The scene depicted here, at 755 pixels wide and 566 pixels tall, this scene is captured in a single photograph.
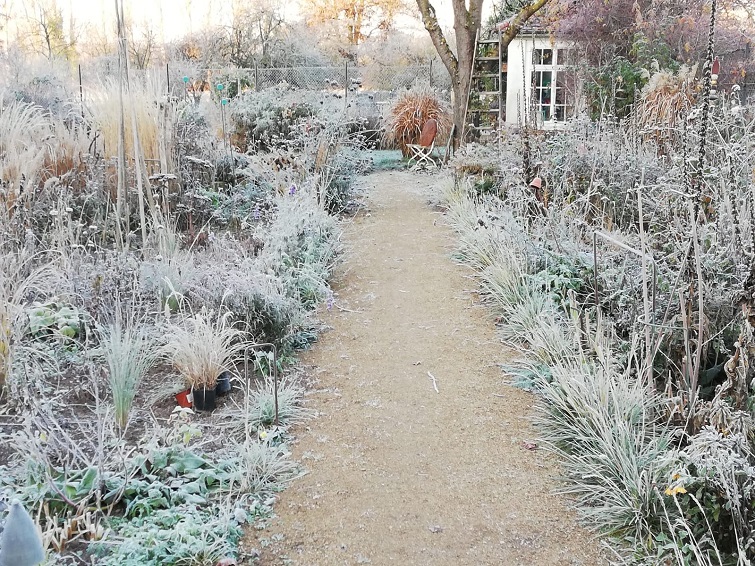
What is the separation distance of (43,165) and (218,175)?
185 cm

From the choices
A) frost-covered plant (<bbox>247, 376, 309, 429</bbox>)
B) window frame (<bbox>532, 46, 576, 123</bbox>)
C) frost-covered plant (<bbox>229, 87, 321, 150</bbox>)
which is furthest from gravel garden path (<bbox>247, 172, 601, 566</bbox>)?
window frame (<bbox>532, 46, 576, 123</bbox>)

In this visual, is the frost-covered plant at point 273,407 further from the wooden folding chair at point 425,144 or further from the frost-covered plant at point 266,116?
the wooden folding chair at point 425,144

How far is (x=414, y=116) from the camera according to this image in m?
10.8

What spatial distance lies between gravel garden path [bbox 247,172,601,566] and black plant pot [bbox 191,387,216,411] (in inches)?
17.3

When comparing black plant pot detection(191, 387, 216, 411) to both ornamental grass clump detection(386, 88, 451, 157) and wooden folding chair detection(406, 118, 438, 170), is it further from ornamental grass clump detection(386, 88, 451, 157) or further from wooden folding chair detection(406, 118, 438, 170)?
ornamental grass clump detection(386, 88, 451, 157)

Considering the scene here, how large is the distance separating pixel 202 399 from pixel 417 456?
0.98 metres

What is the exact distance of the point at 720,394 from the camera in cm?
240

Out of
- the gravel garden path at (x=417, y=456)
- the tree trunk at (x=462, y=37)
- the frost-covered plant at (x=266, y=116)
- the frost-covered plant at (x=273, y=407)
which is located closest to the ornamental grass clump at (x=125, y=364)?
the frost-covered plant at (x=273, y=407)

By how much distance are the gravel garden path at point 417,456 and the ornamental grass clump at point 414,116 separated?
6537mm

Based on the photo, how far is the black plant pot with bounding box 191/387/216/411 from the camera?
121 inches

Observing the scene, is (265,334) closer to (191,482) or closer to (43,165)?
(191,482)

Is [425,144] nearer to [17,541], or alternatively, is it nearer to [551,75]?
[551,75]

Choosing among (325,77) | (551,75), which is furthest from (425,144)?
(325,77)

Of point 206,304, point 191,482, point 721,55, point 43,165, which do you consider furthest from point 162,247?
point 721,55
